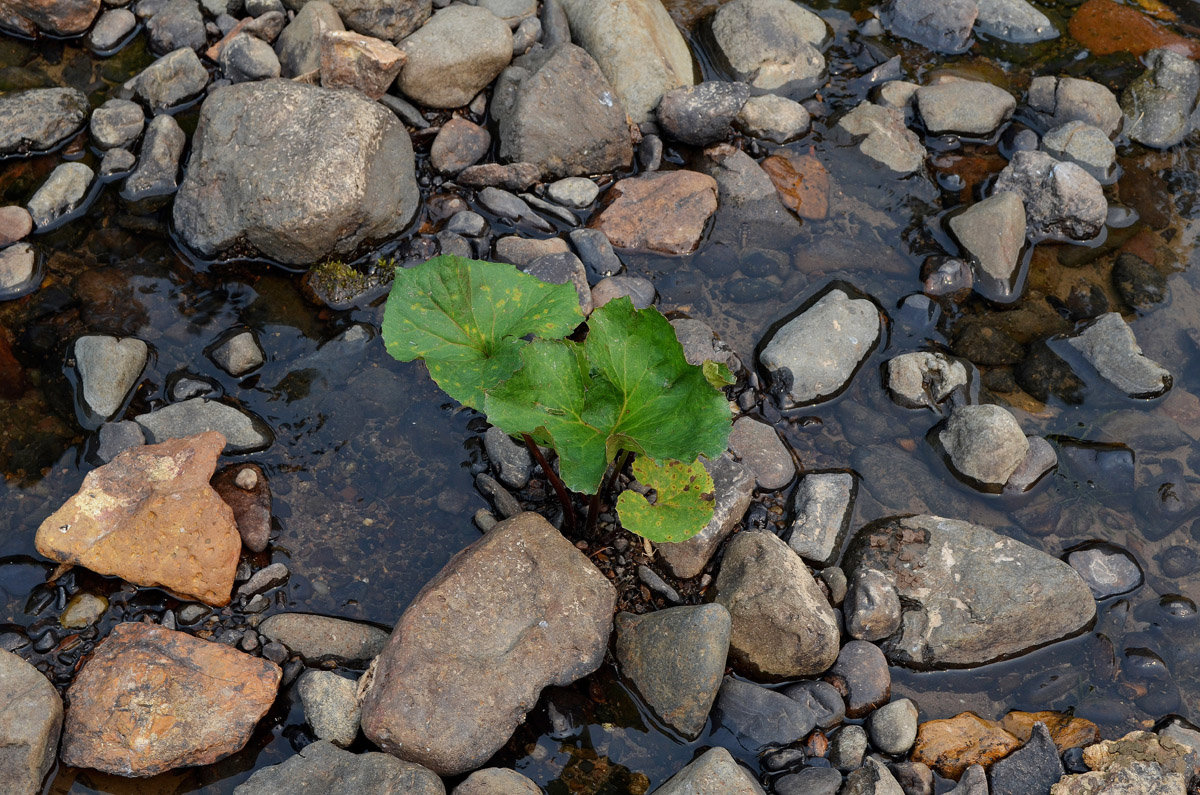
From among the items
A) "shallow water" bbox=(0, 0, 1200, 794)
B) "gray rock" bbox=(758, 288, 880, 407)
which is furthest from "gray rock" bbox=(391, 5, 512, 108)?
"gray rock" bbox=(758, 288, 880, 407)

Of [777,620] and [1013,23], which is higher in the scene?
[1013,23]

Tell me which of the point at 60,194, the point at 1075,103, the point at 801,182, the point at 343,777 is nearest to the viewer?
the point at 343,777

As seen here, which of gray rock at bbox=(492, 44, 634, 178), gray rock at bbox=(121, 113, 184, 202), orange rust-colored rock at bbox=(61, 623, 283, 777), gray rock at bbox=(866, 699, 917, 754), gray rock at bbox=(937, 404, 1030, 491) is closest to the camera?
orange rust-colored rock at bbox=(61, 623, 283, 777)

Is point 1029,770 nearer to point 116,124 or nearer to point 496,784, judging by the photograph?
point 496,784

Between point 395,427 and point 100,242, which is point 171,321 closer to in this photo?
point 100,242

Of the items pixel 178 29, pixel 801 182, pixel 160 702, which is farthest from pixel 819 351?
pixel 178 29

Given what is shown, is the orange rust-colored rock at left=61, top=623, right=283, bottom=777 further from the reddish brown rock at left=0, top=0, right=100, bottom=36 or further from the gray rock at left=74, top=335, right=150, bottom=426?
the reddish brown rock at left=0, top=0, right=100, bottom=36

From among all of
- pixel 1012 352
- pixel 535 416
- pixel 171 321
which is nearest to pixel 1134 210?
pixel 1012 352
